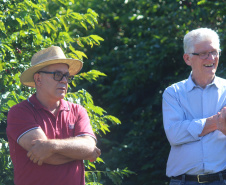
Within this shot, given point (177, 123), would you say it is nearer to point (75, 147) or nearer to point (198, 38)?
point (198, 38)

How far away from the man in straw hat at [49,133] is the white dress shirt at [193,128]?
1.99ft

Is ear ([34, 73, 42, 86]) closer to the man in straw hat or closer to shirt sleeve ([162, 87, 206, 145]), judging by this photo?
the man in straw hat

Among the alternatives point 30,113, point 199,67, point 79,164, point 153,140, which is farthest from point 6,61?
point 153,140

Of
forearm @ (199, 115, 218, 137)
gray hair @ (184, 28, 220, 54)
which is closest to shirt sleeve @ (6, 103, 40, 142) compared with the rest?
forearm @ (199, 115, 218, 137)

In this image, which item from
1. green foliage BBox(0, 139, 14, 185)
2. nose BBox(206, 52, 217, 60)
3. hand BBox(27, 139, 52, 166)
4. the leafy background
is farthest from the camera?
the leafy background

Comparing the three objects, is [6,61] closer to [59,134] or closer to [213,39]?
[59,134]

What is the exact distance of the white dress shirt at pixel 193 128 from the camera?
3787 mm

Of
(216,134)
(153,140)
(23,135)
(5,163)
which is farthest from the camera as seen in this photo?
(153,140)

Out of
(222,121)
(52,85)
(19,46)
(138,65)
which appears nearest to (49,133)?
(52,85)

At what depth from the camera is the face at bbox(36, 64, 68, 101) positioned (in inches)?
149

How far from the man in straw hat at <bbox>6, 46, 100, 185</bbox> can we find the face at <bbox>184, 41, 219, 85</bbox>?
934 mm

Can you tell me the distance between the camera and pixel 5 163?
4.57m

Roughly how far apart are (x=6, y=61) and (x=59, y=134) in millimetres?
1313

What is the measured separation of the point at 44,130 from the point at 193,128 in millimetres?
1086
